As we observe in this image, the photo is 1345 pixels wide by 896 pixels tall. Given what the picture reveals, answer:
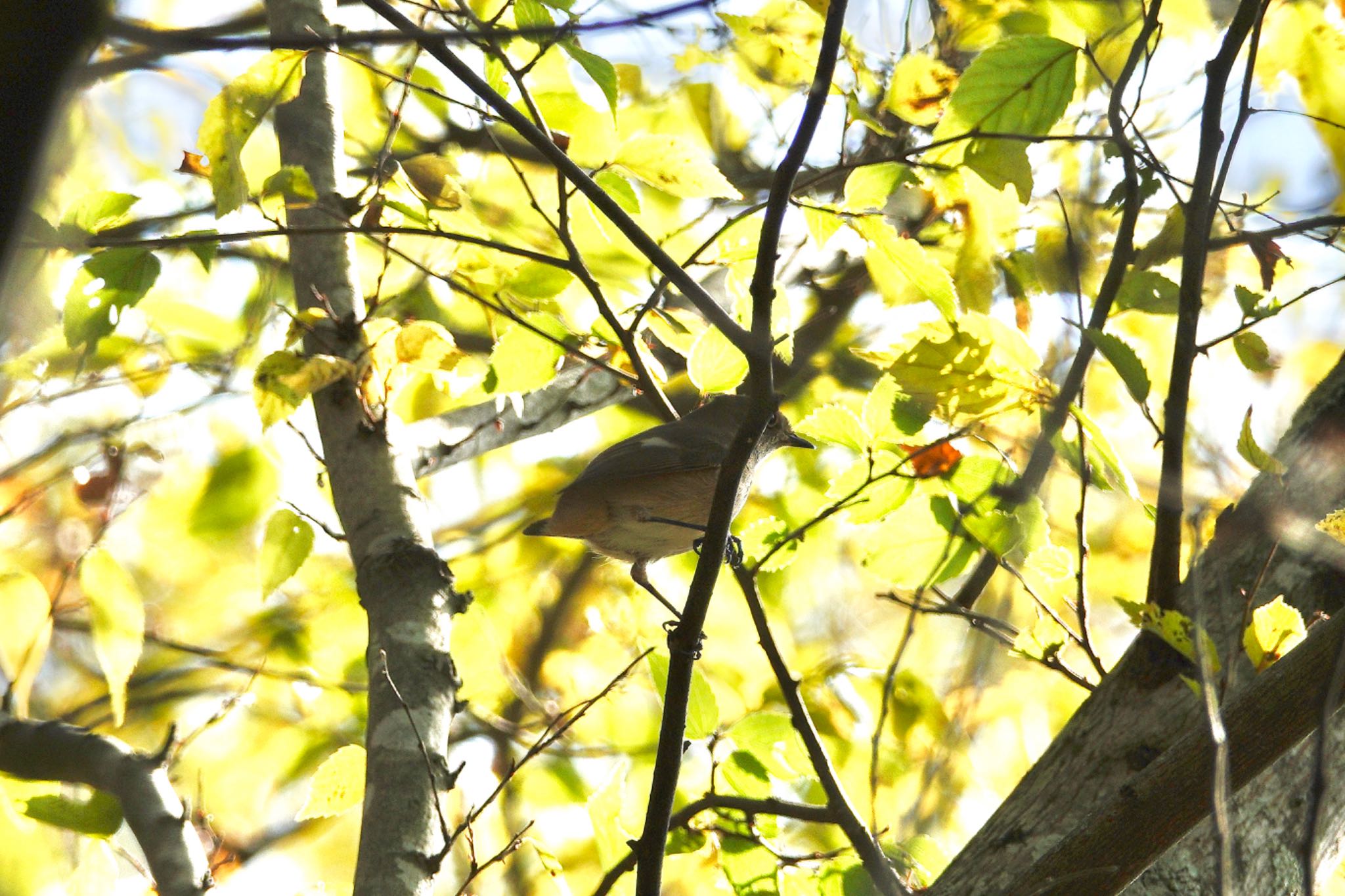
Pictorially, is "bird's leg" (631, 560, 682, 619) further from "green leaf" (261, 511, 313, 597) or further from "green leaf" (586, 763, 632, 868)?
"green leaf" (261, 511, 313, 597)

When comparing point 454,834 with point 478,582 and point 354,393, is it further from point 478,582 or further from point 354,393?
point 478,582

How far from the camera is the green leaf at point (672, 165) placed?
2.40 meters

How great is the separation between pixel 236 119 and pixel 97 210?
1.20ft

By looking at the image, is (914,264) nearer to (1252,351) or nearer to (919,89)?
(919,89)

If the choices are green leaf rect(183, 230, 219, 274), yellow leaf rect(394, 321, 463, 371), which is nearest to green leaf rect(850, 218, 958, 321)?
yellow leaf rect(394, 321, 463, 371)

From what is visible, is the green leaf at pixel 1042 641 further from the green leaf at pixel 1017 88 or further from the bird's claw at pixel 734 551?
the green leaf at pixel 1017 88

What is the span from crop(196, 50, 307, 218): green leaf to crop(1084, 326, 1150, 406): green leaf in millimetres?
1707

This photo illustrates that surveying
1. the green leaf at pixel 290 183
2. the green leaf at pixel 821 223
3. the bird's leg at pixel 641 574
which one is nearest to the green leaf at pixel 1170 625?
the green leaf at pixel 821 223

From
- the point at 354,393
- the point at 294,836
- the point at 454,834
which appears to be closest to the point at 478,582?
the point at 294,836

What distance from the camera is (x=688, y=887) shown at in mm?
4250

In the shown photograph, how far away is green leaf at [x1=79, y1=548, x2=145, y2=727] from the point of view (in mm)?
2525

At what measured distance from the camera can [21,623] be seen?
8.24 feet

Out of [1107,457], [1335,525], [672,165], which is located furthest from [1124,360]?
[672,165]

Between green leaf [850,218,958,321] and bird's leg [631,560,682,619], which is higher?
bird's leg [631,560,682,619]
